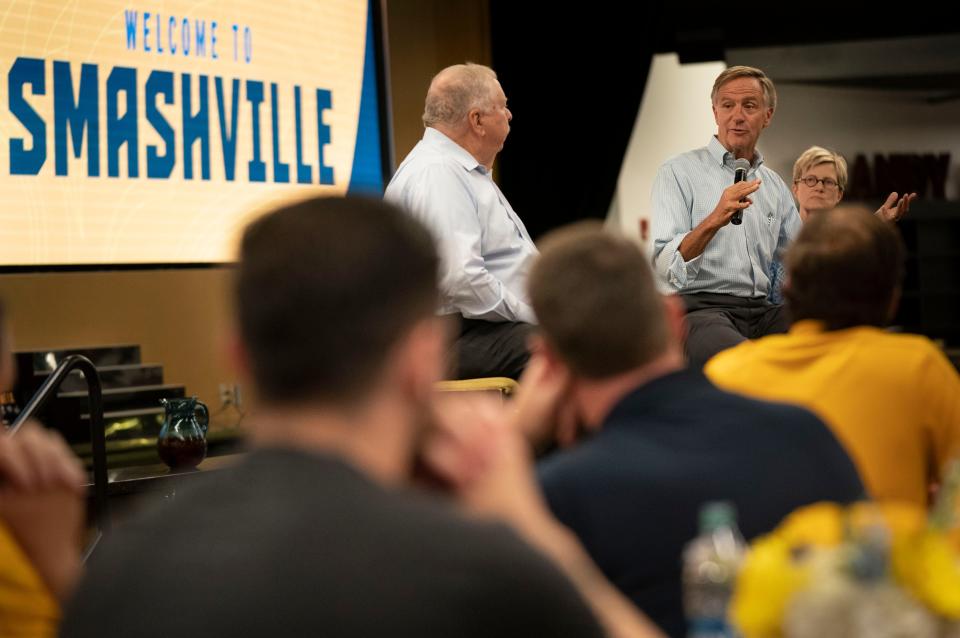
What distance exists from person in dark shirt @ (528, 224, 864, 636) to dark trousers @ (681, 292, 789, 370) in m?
2.03

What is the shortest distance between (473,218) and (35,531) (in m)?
2.54

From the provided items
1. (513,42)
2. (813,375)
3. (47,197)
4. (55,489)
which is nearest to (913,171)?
(513,42)

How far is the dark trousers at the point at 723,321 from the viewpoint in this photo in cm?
357

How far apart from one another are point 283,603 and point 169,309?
275 inches

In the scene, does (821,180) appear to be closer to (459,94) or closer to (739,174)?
(739,174)

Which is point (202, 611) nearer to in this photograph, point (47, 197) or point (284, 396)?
point (284, 396)

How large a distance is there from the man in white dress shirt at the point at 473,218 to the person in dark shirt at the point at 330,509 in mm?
2568

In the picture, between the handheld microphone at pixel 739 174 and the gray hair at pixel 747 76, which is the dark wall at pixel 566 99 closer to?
the gray hair at pixel 747 76

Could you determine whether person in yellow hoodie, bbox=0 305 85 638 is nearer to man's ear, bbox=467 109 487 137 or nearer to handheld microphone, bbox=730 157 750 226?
handheld microphone, bbox=730 157 750 226

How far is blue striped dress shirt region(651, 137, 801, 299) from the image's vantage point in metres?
3.89

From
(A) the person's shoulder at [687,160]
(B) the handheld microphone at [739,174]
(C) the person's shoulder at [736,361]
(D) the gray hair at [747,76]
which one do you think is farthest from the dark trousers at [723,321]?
(C) the person's shoulder at [736,361]

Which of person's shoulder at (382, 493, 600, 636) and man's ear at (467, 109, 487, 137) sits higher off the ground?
man's ear at (467, 109, 487, 137)

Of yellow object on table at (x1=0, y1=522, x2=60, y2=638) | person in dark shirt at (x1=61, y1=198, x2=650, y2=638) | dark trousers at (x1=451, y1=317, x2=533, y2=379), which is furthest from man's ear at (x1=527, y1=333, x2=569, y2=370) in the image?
dark trousers at (x1=451, y1=317, x2=533, y2=379)

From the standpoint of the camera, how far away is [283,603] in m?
0.81
